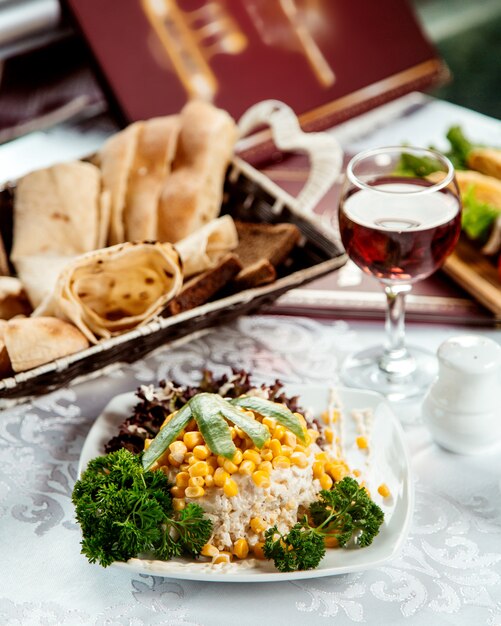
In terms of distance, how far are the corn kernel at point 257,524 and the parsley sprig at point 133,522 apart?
6cm

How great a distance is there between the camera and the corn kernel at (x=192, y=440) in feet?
4.35

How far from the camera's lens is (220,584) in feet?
4.24

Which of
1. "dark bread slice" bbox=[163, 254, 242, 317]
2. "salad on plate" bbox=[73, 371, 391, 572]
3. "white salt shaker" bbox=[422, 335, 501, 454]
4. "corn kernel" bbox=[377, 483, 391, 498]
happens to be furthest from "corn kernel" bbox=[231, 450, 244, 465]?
"dark bread slice" bbox=[163, 254, 242, 317]

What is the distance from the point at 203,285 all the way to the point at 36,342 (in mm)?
345

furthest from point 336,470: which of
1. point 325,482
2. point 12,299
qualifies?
point 12,299

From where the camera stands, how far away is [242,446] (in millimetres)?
1338


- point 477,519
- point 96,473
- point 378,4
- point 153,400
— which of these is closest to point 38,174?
point 153,400

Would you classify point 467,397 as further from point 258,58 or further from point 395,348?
point 258,58

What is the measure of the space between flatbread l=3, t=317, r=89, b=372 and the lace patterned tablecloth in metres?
0.16

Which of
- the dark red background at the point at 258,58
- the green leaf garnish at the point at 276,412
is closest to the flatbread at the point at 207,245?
the green leaf garnish at the point at 276,412

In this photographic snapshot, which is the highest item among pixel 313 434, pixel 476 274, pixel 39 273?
pixel 39 273

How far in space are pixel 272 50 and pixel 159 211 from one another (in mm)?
943

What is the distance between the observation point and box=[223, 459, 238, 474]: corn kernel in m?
1.27

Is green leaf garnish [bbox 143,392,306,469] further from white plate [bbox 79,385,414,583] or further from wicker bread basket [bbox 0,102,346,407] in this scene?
wicker bread basket [bbox 0,102,346,407]
